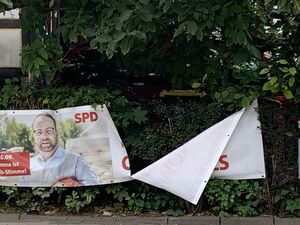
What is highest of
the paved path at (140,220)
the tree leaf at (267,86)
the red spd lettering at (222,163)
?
the tree leaf at (267,86)

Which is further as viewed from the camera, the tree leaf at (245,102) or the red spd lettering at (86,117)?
the red spd lettering at (86,117)

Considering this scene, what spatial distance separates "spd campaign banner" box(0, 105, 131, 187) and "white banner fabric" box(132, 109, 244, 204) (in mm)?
457

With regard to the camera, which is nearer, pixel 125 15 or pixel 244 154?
pixel 125 15

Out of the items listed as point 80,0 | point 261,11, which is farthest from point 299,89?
point 80,0

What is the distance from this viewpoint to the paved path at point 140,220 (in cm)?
564

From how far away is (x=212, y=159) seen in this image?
5613mm

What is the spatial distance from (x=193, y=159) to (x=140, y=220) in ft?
2.76

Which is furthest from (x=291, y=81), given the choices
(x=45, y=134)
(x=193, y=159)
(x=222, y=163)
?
(x=45, y=134)

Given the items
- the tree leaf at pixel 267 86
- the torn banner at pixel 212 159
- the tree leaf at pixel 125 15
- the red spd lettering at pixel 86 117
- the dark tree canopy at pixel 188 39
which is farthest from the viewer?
the red spd lettering at pixel 86 117

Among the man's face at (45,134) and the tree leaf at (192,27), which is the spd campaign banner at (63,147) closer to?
the man's face at (45,134)

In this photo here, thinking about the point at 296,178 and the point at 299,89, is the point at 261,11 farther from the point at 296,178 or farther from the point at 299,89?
→ the point at 296,178

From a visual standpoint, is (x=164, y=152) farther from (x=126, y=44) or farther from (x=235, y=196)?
(x=126, y=44)

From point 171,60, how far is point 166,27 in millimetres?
712

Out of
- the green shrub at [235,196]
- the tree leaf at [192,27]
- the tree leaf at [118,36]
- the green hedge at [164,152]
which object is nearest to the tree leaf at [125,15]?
the tree leaf at [118,36]
